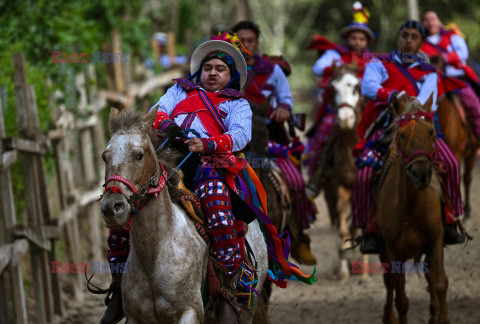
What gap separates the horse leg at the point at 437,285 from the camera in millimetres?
6793

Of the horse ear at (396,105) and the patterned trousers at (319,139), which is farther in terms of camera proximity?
the patterned trousers at (319,139)

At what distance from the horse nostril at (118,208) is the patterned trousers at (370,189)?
162 inches

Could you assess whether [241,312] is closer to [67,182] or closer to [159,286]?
[159,286]

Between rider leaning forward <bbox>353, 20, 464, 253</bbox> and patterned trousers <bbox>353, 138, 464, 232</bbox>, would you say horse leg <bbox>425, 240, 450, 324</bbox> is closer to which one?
patterned trousers <bbox>353, 138, 464, 232</bbox>


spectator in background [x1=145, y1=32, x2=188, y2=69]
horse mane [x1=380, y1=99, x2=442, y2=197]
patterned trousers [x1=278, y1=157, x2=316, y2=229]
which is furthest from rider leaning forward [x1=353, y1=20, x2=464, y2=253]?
spectator in background [x1=145, y1=32, x2=188, y2=69]

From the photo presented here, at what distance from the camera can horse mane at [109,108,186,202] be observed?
14.8 feet

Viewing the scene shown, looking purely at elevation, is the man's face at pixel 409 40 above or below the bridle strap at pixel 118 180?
above

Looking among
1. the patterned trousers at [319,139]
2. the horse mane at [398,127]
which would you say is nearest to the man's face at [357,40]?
the patterned trousers at [319,139]

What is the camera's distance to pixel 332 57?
11539mm

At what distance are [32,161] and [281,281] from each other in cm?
321

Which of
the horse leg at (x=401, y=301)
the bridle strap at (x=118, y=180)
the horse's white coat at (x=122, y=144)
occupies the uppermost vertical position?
the horse's white coat at (x=122, y=144)

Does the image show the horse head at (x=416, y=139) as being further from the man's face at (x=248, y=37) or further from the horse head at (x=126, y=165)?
the horse head at (x=126, y=165)

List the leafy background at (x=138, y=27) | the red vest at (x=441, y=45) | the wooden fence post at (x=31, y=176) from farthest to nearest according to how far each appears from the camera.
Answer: the red vest at (x=441, y=45)
the leafy background at (x=138, y=27)
the wooden fence post at (x=31, y=176)

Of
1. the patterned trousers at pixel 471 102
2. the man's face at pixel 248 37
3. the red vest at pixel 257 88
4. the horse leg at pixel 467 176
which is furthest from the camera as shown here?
the horse leg at pixel 467 176
